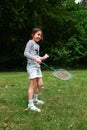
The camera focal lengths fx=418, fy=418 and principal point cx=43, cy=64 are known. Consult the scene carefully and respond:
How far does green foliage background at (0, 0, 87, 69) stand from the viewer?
2766 cm

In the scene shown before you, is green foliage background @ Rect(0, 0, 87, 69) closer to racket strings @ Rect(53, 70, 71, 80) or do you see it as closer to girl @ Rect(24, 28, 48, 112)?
girl @ Rect(24, 28, 48, 112)

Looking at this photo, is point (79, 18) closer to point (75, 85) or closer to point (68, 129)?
point (75, 85)

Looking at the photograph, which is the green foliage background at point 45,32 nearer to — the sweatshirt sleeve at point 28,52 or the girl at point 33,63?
the girl at point 33,63

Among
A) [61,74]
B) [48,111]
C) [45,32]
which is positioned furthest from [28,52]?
[45,32]

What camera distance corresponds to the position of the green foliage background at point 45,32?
90.7ft

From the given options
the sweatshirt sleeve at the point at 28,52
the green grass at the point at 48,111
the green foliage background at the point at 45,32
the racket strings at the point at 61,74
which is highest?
the sweatshirt sleeve at the point at 28,52

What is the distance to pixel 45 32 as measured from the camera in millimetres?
29734

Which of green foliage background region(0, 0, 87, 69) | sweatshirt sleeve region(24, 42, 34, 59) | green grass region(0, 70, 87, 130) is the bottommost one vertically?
green foliage background region(0, 0, 87, 69)

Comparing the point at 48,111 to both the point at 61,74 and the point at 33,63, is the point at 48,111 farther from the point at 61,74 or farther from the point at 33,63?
the point at 33,63

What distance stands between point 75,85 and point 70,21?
1730 centimetres

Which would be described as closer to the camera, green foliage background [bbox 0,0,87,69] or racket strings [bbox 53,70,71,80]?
racket strings [bbox 53,70,71,80]

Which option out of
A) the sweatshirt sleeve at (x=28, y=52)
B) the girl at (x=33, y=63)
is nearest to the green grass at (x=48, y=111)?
the girl at (x=33, y=63)

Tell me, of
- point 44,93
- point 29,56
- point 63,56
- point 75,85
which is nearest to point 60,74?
point 29,56

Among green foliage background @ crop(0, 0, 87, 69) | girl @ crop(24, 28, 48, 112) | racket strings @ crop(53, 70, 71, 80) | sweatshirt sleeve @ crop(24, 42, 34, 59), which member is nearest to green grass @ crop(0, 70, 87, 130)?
girl @ crop(24, 28, 48, 112)
